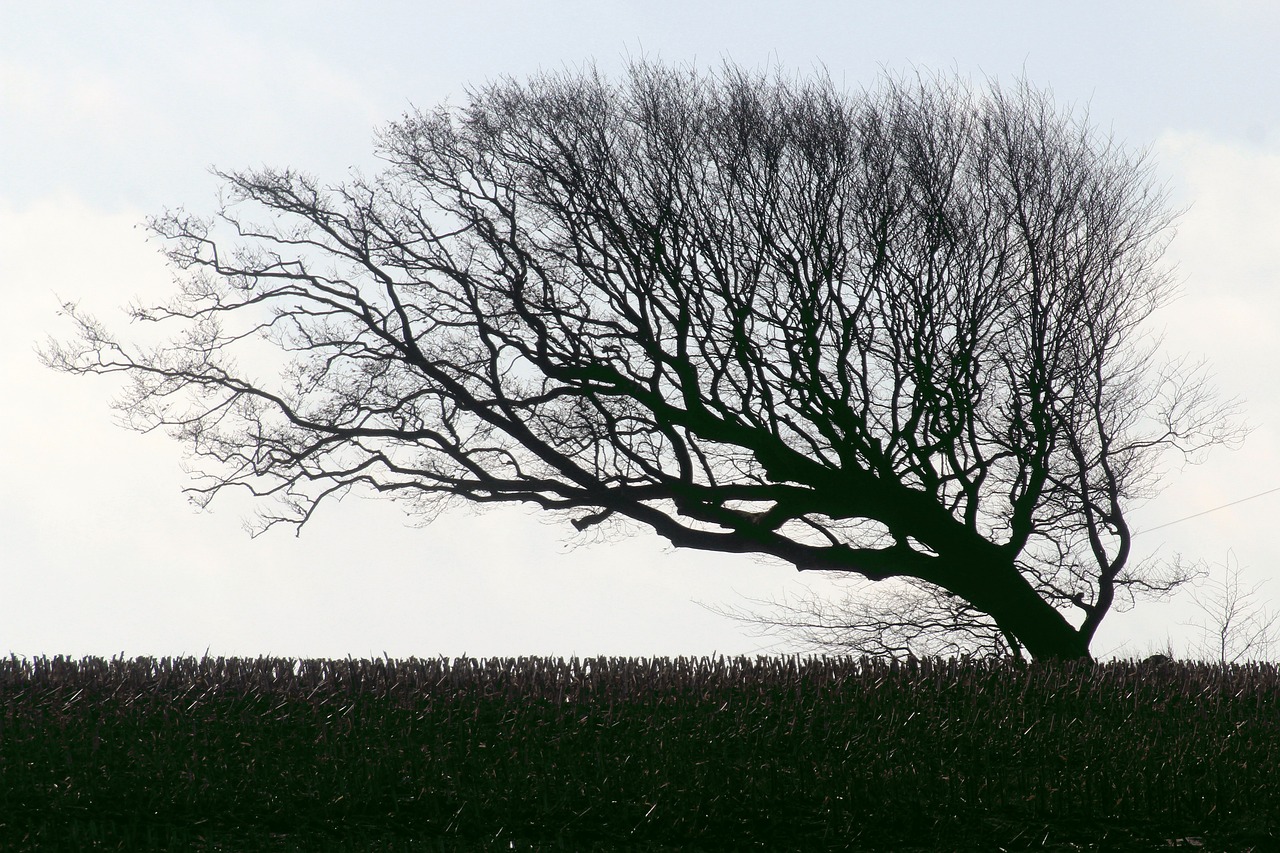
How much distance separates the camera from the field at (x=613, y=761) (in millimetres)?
7254

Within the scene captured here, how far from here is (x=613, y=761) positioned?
25.4ft

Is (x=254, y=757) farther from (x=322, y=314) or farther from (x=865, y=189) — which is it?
(x=865, y=189)

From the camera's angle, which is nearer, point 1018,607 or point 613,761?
point 613,761

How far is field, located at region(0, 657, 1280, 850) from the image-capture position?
725 cm

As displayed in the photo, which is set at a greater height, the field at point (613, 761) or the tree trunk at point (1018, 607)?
the tree trunk at point (1018, 607)

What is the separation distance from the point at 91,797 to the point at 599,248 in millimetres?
8876

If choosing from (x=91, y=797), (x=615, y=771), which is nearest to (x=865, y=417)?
(x=615, y=771)

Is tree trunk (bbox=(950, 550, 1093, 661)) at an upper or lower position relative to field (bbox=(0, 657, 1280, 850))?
upper

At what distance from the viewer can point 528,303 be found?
14.2m

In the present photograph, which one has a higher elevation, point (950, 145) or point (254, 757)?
point (950, 145)

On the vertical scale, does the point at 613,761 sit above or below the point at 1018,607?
below

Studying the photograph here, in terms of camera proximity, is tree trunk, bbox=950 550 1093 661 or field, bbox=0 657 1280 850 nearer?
field, bbox=0 657 1280 850

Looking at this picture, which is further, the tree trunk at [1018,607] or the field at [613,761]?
the tree trunk at [1018,607]

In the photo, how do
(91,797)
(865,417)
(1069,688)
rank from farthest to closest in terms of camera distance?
1. (865,417)
2. (1069,688)
3. (91,797)
